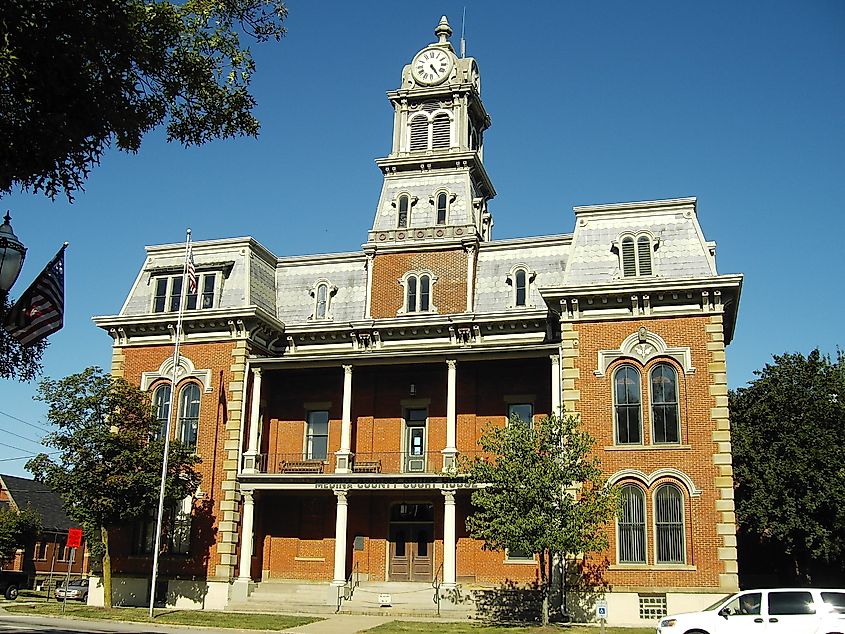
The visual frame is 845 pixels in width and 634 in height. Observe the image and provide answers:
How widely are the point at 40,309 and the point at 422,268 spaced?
26598 millimetres

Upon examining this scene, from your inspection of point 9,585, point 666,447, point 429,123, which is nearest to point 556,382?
point 666,447

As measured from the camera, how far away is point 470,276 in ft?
121

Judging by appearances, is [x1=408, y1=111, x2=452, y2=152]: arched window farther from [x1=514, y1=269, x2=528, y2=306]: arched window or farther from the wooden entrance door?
the wooden entrance door

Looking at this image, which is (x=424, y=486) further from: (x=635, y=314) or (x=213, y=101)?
(x=213, y=101)

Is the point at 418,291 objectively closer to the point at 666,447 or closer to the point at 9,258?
the point at 666,447

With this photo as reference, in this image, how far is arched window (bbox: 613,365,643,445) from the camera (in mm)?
30922

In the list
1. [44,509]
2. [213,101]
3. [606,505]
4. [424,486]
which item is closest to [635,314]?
[606,505]

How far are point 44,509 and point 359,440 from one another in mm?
32927

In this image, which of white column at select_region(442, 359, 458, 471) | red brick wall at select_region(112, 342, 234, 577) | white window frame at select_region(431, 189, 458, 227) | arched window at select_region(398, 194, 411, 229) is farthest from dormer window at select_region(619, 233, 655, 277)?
red brick wall at select_region(112, 342, 234, 577)

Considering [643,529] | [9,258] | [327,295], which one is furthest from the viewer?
[327,295]

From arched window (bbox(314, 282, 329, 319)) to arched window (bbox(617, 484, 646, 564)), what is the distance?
50.3 feet

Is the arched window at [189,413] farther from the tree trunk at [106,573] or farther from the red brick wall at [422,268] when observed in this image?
the red brick wall at [422,268]

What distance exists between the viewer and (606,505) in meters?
→ 27.2

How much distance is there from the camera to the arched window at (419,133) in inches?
1640
